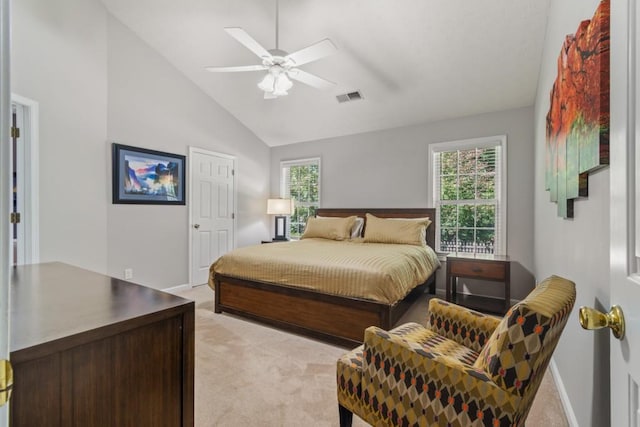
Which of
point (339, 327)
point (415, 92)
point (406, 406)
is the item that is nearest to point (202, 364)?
point (339, 327)

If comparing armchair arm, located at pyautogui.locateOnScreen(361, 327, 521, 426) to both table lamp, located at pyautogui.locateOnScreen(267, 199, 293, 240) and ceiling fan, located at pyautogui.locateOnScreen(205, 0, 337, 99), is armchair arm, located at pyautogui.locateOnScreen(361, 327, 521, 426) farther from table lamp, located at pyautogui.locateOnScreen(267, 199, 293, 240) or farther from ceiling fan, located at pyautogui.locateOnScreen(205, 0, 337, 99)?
table lamp, located at pyautogui.locateOnScreen(267, 199, 293, 240)

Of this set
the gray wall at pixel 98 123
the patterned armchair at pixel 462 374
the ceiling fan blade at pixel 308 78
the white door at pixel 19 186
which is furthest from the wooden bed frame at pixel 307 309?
the ceiling fan blade at pixel 308 78

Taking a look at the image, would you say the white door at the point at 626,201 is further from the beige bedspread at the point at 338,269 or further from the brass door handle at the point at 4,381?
the beige bedspread at the point at 338,269

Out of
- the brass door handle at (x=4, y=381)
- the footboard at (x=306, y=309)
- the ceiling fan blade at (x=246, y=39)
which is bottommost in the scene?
the footboard at (x=306, y=309)

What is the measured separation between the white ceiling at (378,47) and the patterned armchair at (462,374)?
250cm

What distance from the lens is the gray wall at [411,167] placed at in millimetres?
3613

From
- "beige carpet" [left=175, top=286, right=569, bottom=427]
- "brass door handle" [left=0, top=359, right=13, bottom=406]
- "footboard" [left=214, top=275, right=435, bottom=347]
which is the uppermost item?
"brass door handle" [left=0, top=359, right=13, bottom=406]

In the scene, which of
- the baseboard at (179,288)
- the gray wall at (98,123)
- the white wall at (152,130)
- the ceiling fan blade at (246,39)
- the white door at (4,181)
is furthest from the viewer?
the baseboard at (179,288)

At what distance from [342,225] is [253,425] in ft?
9.76

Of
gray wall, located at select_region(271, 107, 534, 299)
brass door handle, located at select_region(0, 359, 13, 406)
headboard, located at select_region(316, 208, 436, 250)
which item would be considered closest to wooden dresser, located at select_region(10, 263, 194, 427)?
brass door handle, located at select_region(0, 359, 13, 406)

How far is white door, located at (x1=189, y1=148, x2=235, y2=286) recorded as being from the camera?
4.44m

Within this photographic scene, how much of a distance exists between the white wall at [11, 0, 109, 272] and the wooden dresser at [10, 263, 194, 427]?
8.14ft

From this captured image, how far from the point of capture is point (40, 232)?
2914mm

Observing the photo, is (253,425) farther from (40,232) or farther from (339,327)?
(40,232)
